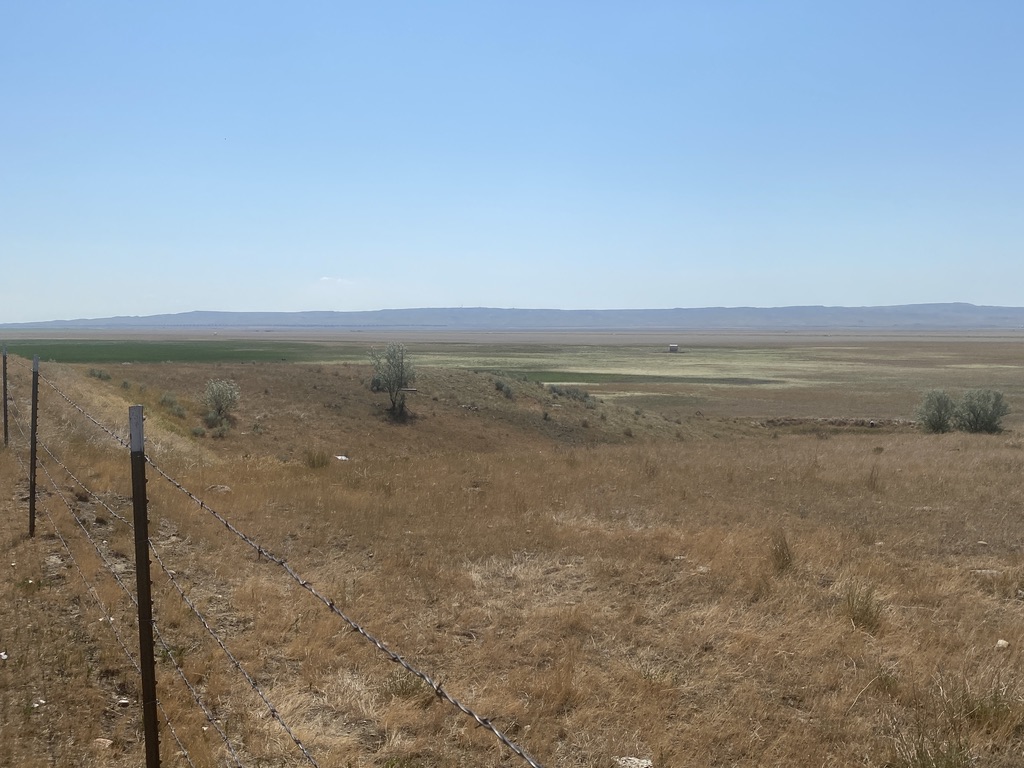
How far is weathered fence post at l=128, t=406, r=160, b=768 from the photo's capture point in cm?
420

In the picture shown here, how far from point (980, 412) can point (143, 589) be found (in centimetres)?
3671

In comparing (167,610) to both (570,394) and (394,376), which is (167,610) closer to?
(394,376)

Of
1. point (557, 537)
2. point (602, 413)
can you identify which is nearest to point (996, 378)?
point (602, 413)

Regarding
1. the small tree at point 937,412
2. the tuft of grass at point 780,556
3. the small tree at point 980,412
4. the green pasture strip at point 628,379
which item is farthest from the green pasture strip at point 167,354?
the tuft of grass at point 780,556

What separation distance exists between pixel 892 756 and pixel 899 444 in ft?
73.0

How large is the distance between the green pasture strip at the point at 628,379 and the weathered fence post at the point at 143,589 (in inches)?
2593

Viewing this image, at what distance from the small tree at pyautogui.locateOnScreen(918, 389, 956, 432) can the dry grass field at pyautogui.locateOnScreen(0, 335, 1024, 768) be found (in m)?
16.8

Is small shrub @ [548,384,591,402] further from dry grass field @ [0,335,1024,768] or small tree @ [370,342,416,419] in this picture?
dry grass field @ [0,335,1024,768]

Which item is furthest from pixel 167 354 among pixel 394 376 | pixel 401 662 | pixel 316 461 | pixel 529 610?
pixel 401 662

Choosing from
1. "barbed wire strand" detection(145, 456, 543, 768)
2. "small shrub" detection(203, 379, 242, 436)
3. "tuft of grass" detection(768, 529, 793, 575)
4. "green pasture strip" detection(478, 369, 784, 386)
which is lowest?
"green pasture strip" detection(478, 369, 784, 386)

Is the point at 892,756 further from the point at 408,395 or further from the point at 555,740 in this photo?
the point at 408,395

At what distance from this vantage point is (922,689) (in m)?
6.43

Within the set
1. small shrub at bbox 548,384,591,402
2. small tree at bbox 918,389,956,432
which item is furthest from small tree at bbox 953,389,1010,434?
small shrub at bbox 548,384,591,402

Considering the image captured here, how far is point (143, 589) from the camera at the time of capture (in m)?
4.31
